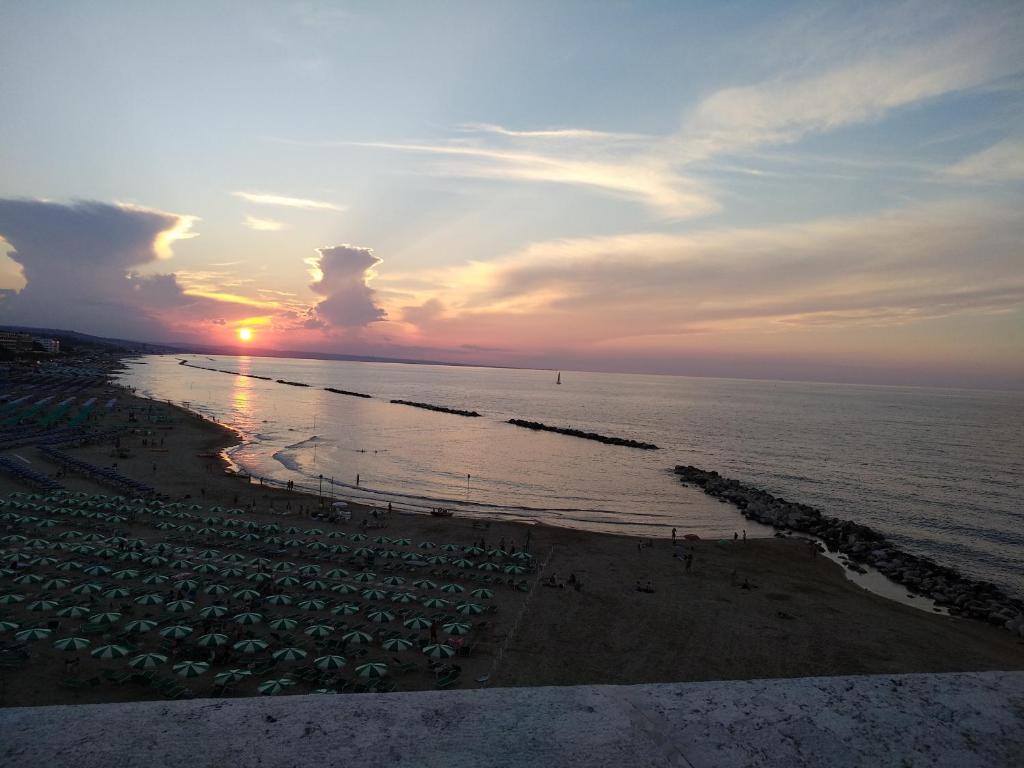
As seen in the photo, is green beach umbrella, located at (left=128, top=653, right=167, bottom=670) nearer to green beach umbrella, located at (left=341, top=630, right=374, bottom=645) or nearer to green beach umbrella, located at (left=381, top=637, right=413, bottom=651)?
green beach umbrella, located at (left=341, top=630, right=374, bottom=645)

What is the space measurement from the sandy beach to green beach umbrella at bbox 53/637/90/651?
0.41 m

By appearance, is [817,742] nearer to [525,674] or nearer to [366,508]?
[525,674]

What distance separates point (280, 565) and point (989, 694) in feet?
90.5

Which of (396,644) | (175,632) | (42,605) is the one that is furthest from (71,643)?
(396,644)

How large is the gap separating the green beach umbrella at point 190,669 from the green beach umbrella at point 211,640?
3.79 ft

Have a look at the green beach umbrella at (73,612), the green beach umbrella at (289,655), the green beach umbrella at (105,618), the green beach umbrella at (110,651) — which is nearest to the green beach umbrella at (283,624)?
the green beach umbrella at (289,655)

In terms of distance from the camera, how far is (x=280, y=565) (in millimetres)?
26156

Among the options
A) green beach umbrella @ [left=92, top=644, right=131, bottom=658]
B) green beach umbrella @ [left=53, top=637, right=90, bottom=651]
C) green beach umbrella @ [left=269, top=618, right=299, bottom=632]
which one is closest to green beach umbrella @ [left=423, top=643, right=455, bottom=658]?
green beach umbrella @ [left=269, top=618, right=299, bottom=632]

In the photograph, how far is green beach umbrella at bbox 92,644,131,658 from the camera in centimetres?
1720

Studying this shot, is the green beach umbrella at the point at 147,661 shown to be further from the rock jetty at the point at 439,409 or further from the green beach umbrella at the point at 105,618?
the rock jetty at the point at 439,409

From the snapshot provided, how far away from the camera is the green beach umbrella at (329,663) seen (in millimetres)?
17203

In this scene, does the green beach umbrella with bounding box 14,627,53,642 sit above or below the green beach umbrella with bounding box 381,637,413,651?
above

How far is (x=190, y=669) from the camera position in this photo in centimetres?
1659

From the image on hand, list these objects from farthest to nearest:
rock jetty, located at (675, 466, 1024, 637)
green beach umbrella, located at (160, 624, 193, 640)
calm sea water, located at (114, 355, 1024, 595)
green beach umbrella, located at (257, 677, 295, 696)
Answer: calm sea water, located at (114, 355, 1024, 595)
rock jetty, located at (675, 466, 1024, 637)
green beach umbrella, located at (160, 624, 193, 640)
green beach umbrella, located at (257, 677, 295, 696)
